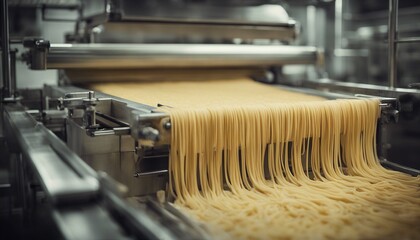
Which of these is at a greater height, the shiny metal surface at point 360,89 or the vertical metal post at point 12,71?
the vertical metal post at point 12,71

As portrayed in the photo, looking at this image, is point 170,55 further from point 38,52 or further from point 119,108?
point 119,108

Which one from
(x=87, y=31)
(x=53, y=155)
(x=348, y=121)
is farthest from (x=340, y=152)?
(x=87, y=31)

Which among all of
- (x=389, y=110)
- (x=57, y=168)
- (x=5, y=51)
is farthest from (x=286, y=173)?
(x=5, y=51)

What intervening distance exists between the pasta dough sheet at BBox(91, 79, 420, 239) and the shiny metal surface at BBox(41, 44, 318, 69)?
56cm

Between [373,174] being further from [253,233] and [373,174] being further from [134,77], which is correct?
[134,77]

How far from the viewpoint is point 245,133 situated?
6.77ft

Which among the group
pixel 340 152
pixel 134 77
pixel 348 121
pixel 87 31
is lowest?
pixel 340 152

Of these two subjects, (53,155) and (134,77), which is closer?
(53,155)

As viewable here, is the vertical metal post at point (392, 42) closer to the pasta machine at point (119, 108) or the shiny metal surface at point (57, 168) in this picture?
the pasta machine at point (119, 108)

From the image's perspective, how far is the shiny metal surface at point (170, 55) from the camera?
2.88 m

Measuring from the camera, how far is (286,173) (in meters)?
2.23

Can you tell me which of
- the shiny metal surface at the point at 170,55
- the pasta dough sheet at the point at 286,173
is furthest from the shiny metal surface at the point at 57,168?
the shiny metal surface at the point at 170,55

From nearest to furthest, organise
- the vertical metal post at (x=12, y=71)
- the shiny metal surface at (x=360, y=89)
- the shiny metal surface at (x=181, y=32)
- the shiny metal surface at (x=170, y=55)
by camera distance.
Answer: the shiny metal surface at (x=360, y=89)
the shiny metal surface at (x=170, y=55)
the vertical metal post at (x=12, y=71)
the shiny metal surface at (x=181, y=32)

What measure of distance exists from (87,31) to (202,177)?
171cm
